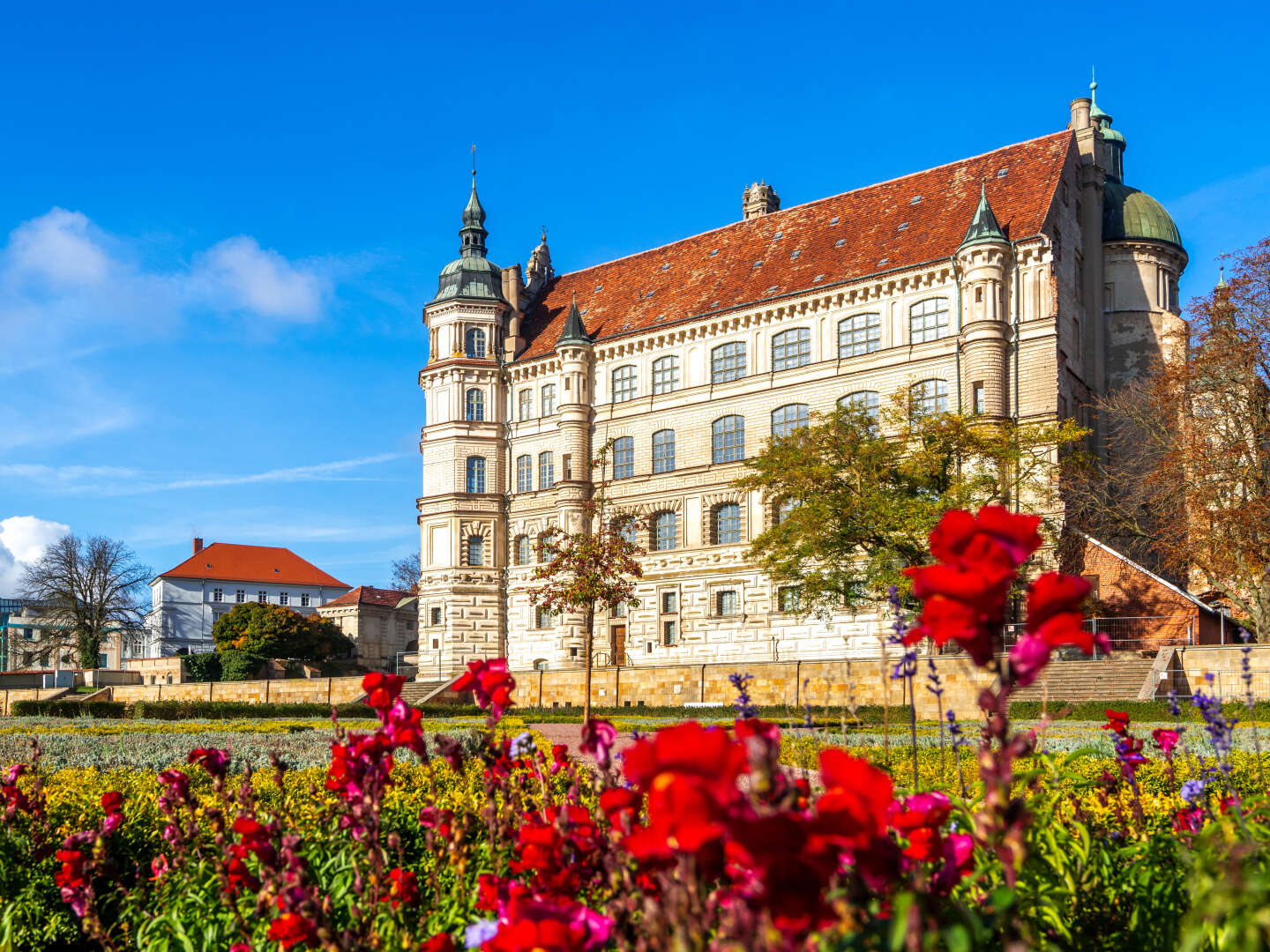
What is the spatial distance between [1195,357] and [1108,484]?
8.23 m

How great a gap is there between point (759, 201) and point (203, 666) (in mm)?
38859

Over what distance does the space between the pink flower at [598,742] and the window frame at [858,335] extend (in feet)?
126

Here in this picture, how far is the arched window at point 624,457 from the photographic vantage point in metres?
46.9

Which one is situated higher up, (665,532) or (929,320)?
(929,320)

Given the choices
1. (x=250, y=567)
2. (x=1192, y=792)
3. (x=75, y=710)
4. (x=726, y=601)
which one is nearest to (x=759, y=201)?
(x=726, y=601)

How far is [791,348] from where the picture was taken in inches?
1702

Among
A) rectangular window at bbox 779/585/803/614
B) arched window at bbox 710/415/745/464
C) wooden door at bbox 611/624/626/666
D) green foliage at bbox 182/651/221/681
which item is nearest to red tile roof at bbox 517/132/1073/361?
arched window at bbox 710/415/745/464

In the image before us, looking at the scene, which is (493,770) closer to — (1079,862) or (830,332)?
(1079,862)

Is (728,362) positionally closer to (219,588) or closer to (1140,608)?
(1140,608)

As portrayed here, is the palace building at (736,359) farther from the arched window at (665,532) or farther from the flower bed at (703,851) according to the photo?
the flower bed at (703,851)

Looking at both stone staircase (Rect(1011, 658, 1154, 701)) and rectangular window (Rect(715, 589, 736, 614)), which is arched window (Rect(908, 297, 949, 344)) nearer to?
rectangular window (Rect(715, 589, 736, 614))

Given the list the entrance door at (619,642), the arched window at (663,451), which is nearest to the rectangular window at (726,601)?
the entrance door at (619,642)

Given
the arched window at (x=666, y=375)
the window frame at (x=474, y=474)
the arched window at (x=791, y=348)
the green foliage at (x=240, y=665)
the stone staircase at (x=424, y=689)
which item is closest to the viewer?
the stone staircase at (x=424, y=689)

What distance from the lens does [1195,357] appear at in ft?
107
